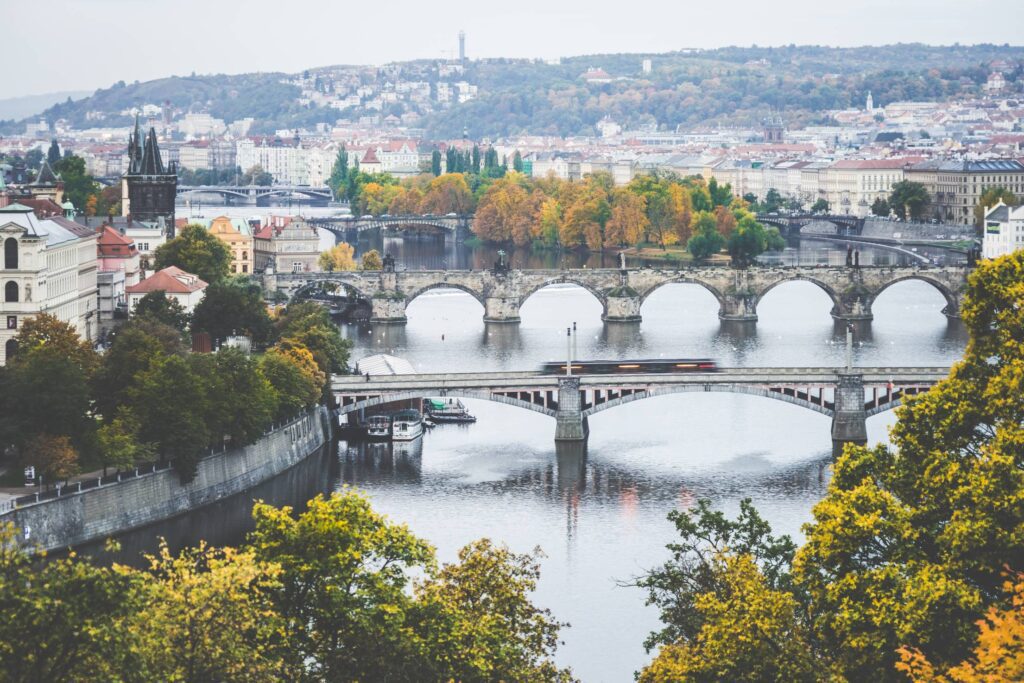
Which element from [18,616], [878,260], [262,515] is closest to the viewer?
[18,616]

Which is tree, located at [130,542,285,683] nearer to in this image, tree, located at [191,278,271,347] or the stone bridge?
tree, located at [191,278,271,347]

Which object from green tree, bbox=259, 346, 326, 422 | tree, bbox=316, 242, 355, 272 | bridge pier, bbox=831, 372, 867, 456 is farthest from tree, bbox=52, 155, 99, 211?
bridge pier, bbox=831, 372, 867, 456

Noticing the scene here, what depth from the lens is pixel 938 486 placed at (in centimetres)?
2520

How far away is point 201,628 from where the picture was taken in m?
23.0

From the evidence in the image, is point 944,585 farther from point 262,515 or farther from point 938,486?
point 262,515

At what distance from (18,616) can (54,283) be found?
3326 centimetres

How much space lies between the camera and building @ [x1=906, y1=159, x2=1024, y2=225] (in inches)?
5161

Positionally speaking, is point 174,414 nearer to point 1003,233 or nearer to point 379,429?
point 379,429

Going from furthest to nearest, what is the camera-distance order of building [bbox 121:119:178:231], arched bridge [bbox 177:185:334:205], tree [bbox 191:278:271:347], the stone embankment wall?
arched bridge [bbox 177:185:334:205] < building [bbox 121:119:178:231] < tree [bbox 191:278:271:347] < the stone embankment wall

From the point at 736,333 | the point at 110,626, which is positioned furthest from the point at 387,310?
the point at 110,626

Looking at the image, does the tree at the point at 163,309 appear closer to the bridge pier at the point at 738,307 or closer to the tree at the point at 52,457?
the tree at the point at 52,457

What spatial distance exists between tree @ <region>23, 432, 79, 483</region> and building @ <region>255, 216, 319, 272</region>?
45.0 meters

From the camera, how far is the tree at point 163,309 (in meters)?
58.6

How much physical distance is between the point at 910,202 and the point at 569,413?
82.0 m
